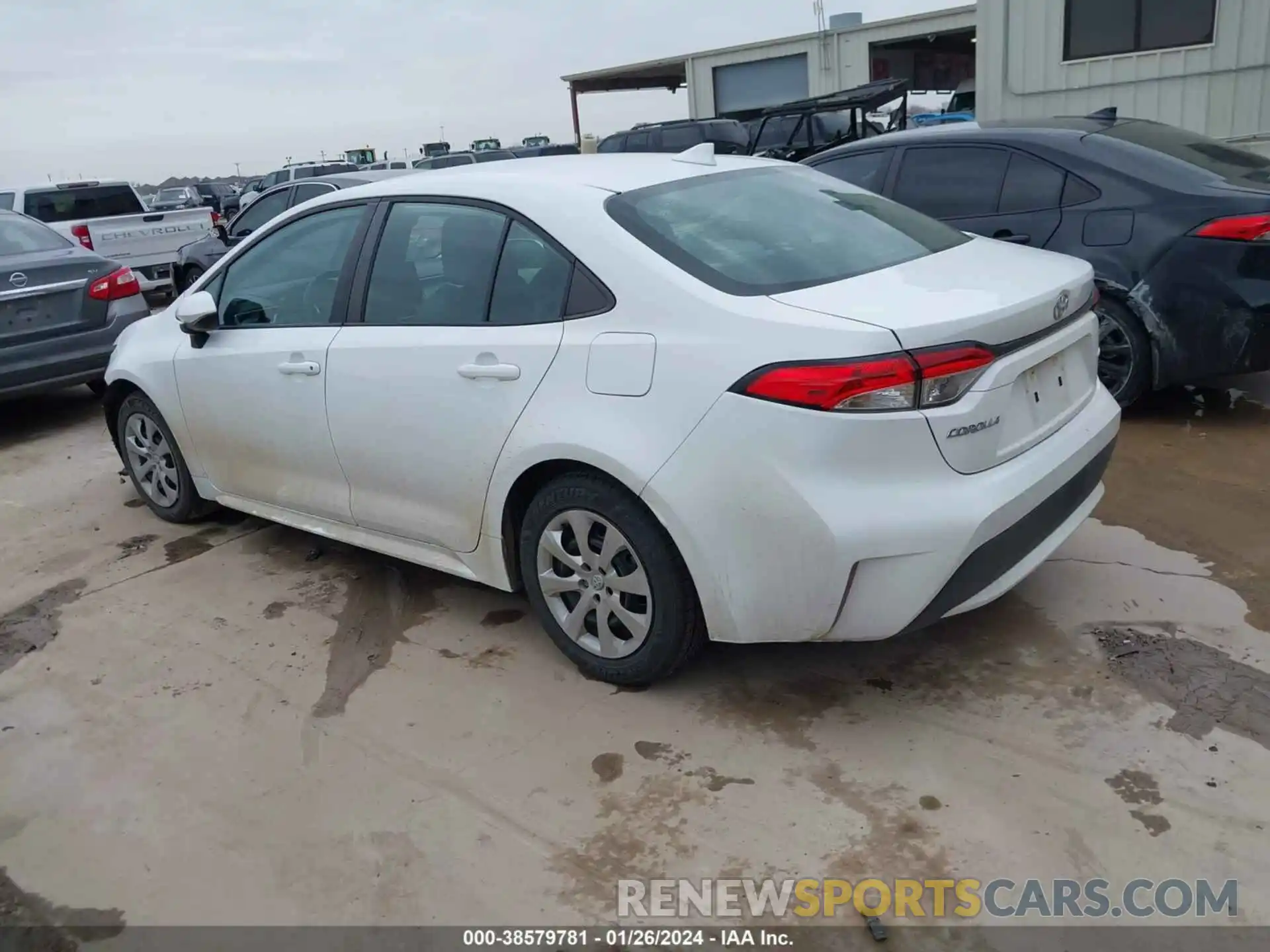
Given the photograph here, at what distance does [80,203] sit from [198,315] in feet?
34.8

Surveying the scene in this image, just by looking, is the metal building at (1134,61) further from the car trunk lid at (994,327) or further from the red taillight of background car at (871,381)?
the red taillight of background car at (871,381)

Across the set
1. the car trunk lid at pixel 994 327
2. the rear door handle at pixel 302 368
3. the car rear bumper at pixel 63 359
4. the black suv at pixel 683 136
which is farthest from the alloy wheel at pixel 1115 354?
the black suv at pixel 683 136

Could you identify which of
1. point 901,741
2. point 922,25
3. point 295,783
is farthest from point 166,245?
point 922,25

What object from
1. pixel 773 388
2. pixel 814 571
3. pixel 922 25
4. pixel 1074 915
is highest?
pixel 922 25

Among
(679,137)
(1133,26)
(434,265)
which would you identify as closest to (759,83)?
(679,137)

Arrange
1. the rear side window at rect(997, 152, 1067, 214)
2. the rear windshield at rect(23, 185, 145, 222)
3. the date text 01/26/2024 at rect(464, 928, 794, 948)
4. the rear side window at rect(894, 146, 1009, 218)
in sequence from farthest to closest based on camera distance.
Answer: the rear windshield at rect(23, 185, 145, 222) → the rear side window at rect(894, 146, 1009, 218) → the rear side window at rect(997, 152, 1067, 214) → the date text 01/26/2024 at rect(464, 928, 794, 948)

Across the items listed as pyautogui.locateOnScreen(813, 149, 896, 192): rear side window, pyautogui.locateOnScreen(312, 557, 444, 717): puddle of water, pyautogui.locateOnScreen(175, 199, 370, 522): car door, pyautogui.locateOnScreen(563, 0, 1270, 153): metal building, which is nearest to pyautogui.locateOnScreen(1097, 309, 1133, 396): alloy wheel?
pyautogui.locateOnScreen(813, 149, 896, 192): rear side window

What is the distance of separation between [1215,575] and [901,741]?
5.25 ft

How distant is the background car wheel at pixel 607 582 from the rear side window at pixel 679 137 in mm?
16724

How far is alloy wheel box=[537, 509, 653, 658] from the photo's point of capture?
3.22m

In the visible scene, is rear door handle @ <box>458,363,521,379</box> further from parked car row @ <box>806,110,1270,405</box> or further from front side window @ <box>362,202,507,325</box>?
parked car row @ <box>806,110,1270,405</box>

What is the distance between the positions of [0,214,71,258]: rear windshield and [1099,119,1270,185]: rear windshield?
22.9ft

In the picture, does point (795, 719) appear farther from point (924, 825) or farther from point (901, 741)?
point (924, 825)

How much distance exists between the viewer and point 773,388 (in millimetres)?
2773
